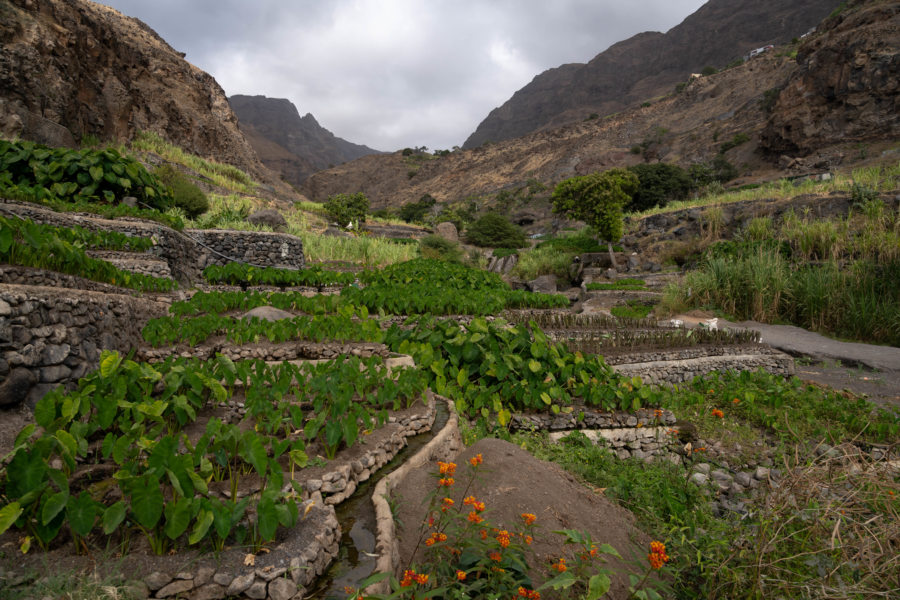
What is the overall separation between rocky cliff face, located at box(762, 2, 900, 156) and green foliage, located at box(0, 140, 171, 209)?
47979mm

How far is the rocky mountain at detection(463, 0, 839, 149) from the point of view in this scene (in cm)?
9238

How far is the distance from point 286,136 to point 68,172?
133 meters

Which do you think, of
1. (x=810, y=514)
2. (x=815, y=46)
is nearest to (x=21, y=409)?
(x=810, y=514)

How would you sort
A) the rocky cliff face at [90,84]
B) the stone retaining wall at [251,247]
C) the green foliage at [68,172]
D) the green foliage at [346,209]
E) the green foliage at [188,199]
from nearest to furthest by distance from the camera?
the green foliage at [68,172], the stone retaining wall at [251,247], the rocky cliff face at [90,84], the green foliage at [188,199], the green foliage at [346,209]

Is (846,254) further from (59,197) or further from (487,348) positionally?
(59,197)

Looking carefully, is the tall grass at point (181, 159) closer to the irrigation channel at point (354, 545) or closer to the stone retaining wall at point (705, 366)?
the stone retaining wall at point (705, 366)

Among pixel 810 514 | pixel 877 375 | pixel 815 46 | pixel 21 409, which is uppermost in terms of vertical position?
pixel 815 46

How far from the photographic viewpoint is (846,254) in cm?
1312

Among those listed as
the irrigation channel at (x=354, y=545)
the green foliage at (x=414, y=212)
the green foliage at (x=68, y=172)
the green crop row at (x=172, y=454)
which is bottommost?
the irrigation channel at (x=354, y=545)

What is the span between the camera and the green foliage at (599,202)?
76.9ft

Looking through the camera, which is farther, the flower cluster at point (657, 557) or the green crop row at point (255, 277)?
the green crop row at point (255, 277)

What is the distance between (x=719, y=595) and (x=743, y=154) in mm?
57219

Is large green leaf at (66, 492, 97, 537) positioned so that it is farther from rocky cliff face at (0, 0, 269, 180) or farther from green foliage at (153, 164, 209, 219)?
rocky cliff face at (0, 0, 269, 180)

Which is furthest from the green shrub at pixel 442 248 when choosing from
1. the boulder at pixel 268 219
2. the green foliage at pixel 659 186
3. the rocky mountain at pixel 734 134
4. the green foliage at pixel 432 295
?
the rocky mountain at pixel 734 134
